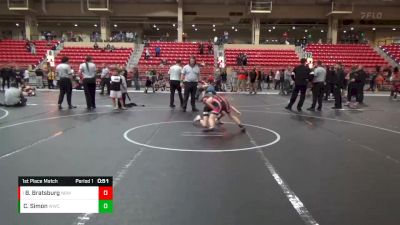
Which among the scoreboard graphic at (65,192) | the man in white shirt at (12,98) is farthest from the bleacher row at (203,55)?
the scoreboard graphic at (65,192)

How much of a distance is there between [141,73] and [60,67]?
1578cm

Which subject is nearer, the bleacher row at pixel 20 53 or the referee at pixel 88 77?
the referee at pixel 88 77

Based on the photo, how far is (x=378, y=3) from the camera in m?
35.8

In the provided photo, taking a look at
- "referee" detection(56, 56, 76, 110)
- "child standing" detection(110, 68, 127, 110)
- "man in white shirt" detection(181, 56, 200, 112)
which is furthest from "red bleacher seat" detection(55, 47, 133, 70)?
"man in white shirt" detection(181, 56, 200, 112)

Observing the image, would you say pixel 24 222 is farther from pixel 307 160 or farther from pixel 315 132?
pixel 315 132

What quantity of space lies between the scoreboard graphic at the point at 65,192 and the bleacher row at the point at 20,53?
29292mm

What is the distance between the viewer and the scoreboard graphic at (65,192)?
3029 millimetres

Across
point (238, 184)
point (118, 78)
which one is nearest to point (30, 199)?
point (238, 184)

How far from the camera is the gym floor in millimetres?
3863

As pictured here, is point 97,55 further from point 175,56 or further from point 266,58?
point 266,58

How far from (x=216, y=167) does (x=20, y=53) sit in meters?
31.9

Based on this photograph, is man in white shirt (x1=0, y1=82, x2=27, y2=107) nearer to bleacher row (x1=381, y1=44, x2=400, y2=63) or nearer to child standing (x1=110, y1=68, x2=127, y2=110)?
child standing (x1=110, y1=68, x2=127, y2=110)

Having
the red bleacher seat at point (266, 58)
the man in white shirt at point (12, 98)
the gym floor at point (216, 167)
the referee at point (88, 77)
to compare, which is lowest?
the gym floor at point (216, 167)

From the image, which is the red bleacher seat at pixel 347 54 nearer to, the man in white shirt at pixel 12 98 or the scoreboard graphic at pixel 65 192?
the man in white shirt at pixel 12 98
